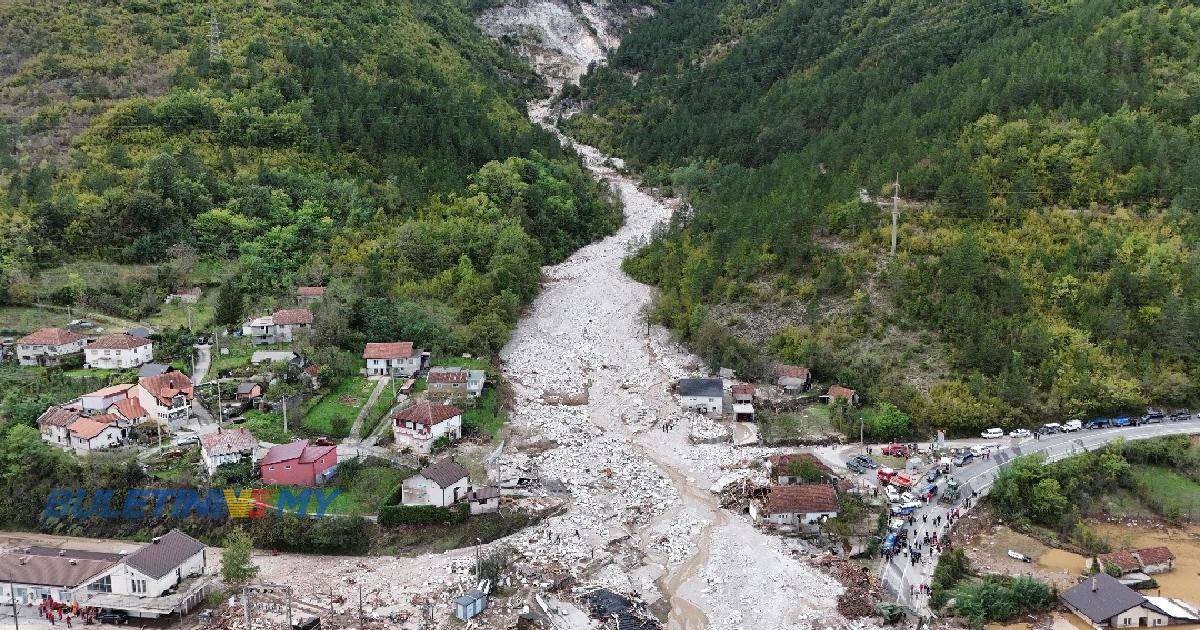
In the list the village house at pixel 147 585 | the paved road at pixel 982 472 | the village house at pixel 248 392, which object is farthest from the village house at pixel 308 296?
the paved road at pixel 982 472

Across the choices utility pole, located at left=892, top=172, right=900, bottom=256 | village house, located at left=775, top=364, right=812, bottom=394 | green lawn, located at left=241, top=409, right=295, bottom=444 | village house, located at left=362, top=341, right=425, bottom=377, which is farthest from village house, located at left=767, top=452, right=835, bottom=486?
green lawn, located at left=241, top=409, right=295, bottom=444

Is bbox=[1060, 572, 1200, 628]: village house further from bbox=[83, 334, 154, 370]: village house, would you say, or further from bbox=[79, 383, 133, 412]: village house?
bbox=[83, 334, 154, 370]: village house

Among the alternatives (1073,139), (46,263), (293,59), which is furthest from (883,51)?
(46,263)

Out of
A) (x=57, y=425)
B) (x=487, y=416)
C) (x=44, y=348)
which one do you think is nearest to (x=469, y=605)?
(x=487, y=416)

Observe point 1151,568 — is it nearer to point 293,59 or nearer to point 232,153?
point 232,153

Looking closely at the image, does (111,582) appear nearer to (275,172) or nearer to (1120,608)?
(1120,608)

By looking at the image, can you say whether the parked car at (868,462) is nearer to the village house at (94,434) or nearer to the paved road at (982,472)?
the paved road at (982,472)
